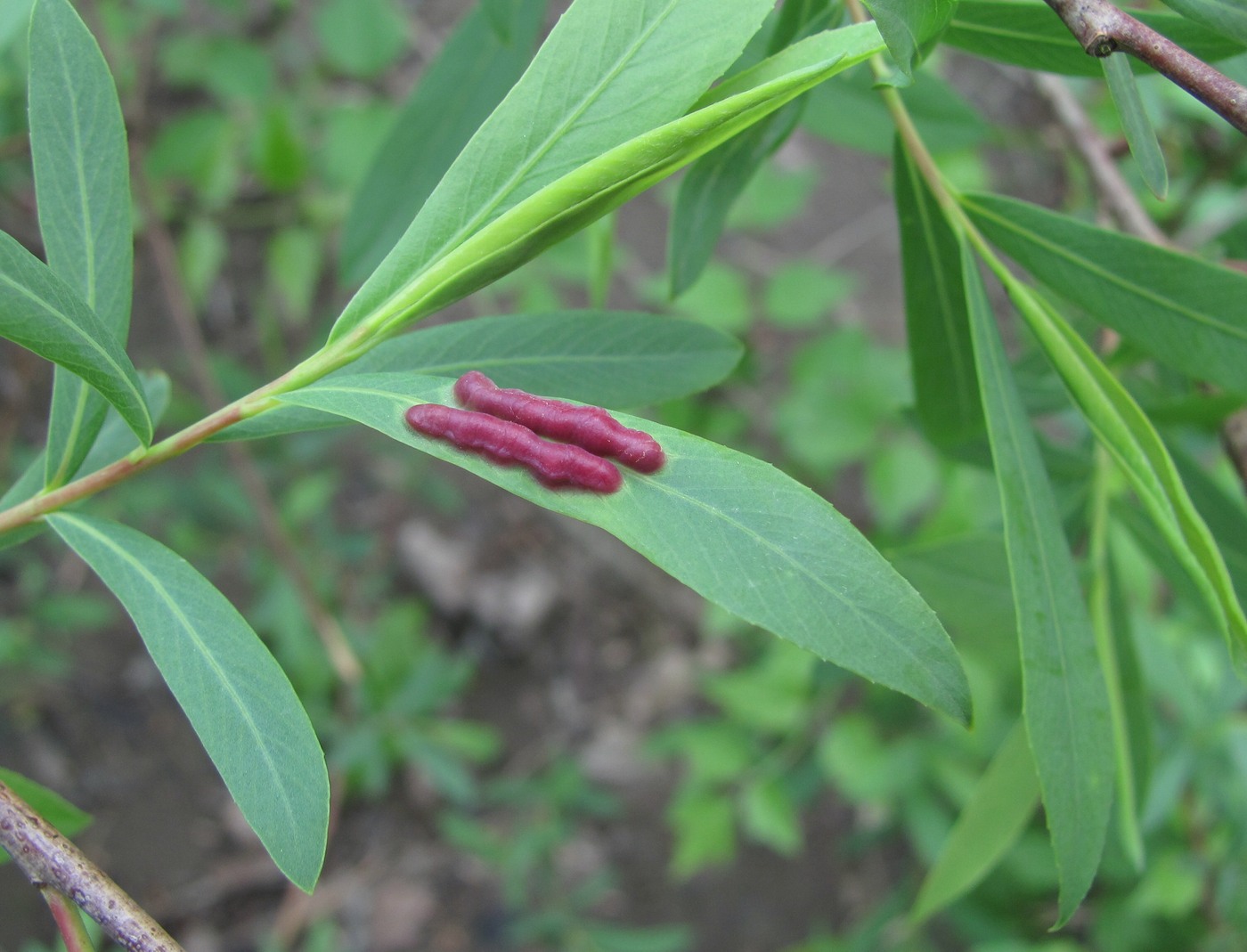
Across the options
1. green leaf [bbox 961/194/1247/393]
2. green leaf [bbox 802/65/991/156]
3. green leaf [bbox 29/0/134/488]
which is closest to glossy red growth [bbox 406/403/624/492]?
green leaf [bbox 29/0/134/488]

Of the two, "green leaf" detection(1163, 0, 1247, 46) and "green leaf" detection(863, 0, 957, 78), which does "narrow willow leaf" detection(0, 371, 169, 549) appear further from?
"green leaf" detection(1163, 0, 1247, 46)

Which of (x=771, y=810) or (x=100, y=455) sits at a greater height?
(x=100, y=455)

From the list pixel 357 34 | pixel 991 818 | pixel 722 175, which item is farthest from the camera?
pixel 357 34

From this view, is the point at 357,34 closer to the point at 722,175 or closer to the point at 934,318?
the point at 722,175

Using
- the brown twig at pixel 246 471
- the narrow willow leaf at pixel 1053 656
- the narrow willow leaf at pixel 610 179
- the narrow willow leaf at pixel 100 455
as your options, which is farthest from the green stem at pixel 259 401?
the brown twig at pixel 246 471

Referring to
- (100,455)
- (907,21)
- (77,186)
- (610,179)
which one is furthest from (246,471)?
(907,21)

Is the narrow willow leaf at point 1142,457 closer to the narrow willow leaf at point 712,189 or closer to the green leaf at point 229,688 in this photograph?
the narrow willow leaf at point 712,189

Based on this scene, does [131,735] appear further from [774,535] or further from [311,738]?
[774,535]

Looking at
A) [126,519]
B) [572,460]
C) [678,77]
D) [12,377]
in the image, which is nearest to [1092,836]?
[572,460]
